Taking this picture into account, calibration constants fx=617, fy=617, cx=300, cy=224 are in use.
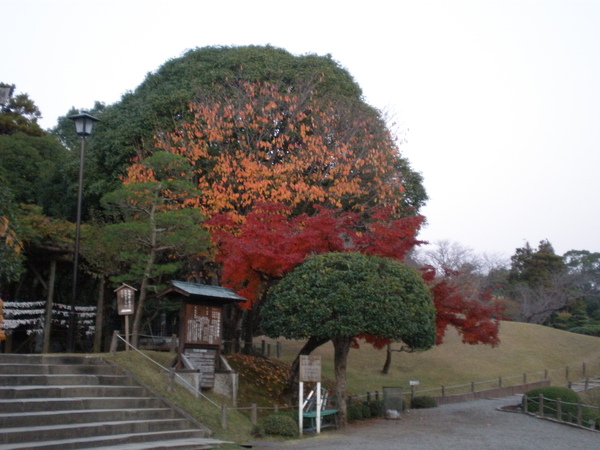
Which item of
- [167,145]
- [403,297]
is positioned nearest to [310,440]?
[403,297]

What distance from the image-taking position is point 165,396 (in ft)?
45.8

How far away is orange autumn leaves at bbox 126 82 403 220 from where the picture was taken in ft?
72.3

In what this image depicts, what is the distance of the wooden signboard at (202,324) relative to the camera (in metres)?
16.1

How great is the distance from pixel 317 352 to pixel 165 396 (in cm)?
2075

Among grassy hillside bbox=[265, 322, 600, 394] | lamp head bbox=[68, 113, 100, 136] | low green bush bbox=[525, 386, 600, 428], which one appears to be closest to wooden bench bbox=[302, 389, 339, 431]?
low green bush bbox=[525, 386, 600, 428]

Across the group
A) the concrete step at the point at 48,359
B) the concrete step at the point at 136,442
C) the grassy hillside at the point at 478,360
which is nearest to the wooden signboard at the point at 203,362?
the concrete step at the point at 48,359

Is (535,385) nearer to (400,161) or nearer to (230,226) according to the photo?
(400,161)

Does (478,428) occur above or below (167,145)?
below

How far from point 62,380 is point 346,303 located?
706 cm

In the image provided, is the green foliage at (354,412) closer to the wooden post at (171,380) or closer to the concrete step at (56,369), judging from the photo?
the wooden post at (171,380)

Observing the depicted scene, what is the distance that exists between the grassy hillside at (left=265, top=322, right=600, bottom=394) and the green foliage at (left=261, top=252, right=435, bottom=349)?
10.2 metres

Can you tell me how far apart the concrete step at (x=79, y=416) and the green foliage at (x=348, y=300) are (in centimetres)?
438

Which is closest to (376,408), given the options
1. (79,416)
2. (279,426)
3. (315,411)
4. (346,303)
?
(315,411)

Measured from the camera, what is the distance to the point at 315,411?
16.4m
